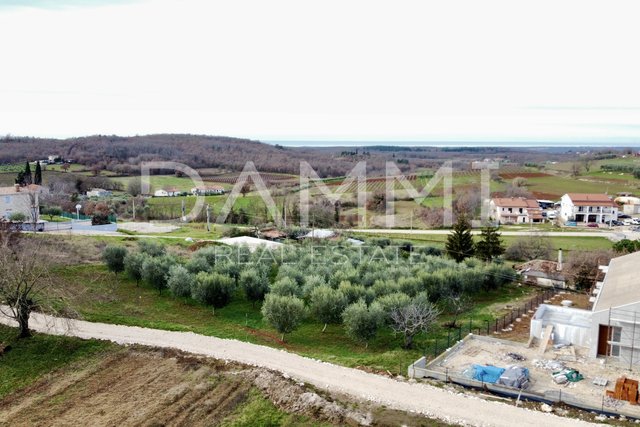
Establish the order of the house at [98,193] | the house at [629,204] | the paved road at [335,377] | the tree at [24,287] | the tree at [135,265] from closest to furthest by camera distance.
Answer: the paved road at [335,377], the tree at [24,287], the tree at [135,265], the house at [629,204], the house at [98,193]

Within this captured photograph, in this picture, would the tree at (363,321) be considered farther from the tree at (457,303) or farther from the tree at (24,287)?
the tree at (24,287)

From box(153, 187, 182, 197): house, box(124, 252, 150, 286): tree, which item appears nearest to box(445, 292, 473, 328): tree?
box(124, 252, 150, 286): tree

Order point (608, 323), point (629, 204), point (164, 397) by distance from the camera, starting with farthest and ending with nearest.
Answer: point (629, 204) < point (608, 323) < point (164, 397)

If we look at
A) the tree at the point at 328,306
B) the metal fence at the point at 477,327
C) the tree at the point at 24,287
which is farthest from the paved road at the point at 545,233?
the tree at the point at 24,287

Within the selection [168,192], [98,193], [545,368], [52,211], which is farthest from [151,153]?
[545,368]

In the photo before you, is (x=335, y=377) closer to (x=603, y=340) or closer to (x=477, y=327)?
(x=477, y=327)

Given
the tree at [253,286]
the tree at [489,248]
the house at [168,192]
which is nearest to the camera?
the tree at [253,286]
